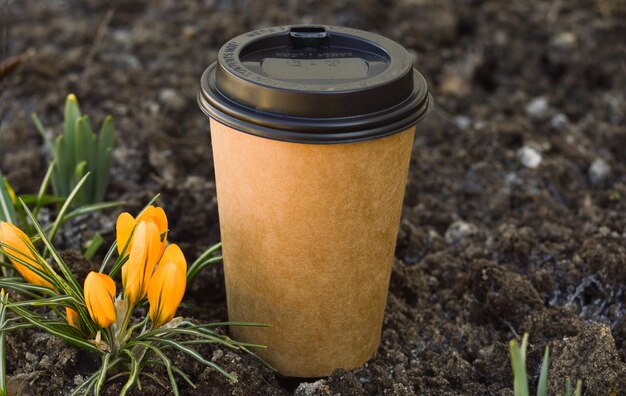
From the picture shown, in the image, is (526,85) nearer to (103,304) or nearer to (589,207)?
(589,207)

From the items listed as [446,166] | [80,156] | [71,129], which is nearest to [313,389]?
[80,156]

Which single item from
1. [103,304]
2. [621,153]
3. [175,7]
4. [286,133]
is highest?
[286,133]

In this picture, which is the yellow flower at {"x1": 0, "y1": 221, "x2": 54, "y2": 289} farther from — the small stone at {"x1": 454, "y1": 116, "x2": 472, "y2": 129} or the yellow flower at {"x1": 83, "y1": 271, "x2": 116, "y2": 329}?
the small stone at {"x1": 454, "y1": 116, "x2": 472, "y2": 129}

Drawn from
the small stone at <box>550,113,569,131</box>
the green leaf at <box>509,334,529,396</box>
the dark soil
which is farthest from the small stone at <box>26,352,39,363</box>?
the small stone at <box>550,113,569,131</box>

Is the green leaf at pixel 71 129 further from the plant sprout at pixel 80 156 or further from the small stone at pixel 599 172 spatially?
the small stone at pixel 599 172

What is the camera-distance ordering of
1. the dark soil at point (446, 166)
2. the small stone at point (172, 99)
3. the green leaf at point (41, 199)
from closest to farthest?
the dark soil at point (446, 166) < the green leaf at point (41, 199) < the small stone at point (172, 99)

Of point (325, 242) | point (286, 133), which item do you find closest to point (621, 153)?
point (325, 242)

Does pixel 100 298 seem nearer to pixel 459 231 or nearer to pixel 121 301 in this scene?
pixel 121 301

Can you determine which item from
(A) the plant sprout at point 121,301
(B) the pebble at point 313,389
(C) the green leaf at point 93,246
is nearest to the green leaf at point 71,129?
(C) the green leaf at point 93,246
